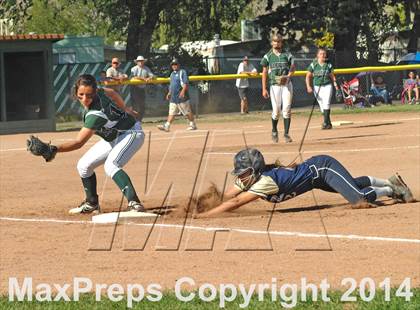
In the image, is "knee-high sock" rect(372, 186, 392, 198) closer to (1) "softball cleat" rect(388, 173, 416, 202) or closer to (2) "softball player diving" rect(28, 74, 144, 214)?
(1) "softball cleat" rect(388, 173, 416, 202)

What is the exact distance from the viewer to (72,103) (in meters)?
38.2

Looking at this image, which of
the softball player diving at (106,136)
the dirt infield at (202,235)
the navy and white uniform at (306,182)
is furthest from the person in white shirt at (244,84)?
the navy and white uniform at (306,182)

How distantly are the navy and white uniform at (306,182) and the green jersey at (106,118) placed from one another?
162 cm

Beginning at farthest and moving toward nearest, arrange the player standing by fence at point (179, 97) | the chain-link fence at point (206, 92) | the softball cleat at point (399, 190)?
1. the chain-link fence at point (206, 92)
2. the player standing by fence at point (179, 97)
3. the softball cleat at point (399, 190)

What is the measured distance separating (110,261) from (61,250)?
0.97m

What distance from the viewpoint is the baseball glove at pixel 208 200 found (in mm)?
13922

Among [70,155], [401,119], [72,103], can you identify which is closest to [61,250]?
[70,155]

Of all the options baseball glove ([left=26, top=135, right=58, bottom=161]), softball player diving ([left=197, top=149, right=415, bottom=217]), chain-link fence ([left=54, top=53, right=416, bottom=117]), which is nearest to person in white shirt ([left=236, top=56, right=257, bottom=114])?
chain-link fence ([left=54, top=53, right=416, bottom=117])

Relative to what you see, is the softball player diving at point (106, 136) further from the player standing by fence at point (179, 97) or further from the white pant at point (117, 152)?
the player standing by fence at point (179, 97)

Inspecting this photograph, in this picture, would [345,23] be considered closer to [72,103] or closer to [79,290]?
[72,103]

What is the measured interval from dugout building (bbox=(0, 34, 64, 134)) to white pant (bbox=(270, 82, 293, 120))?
36.2 ft

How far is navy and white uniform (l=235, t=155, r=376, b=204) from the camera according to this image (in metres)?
12.9

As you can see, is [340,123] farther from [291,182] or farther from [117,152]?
[291,182]

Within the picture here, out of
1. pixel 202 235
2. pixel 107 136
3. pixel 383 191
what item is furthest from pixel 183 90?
pixel 202 235
